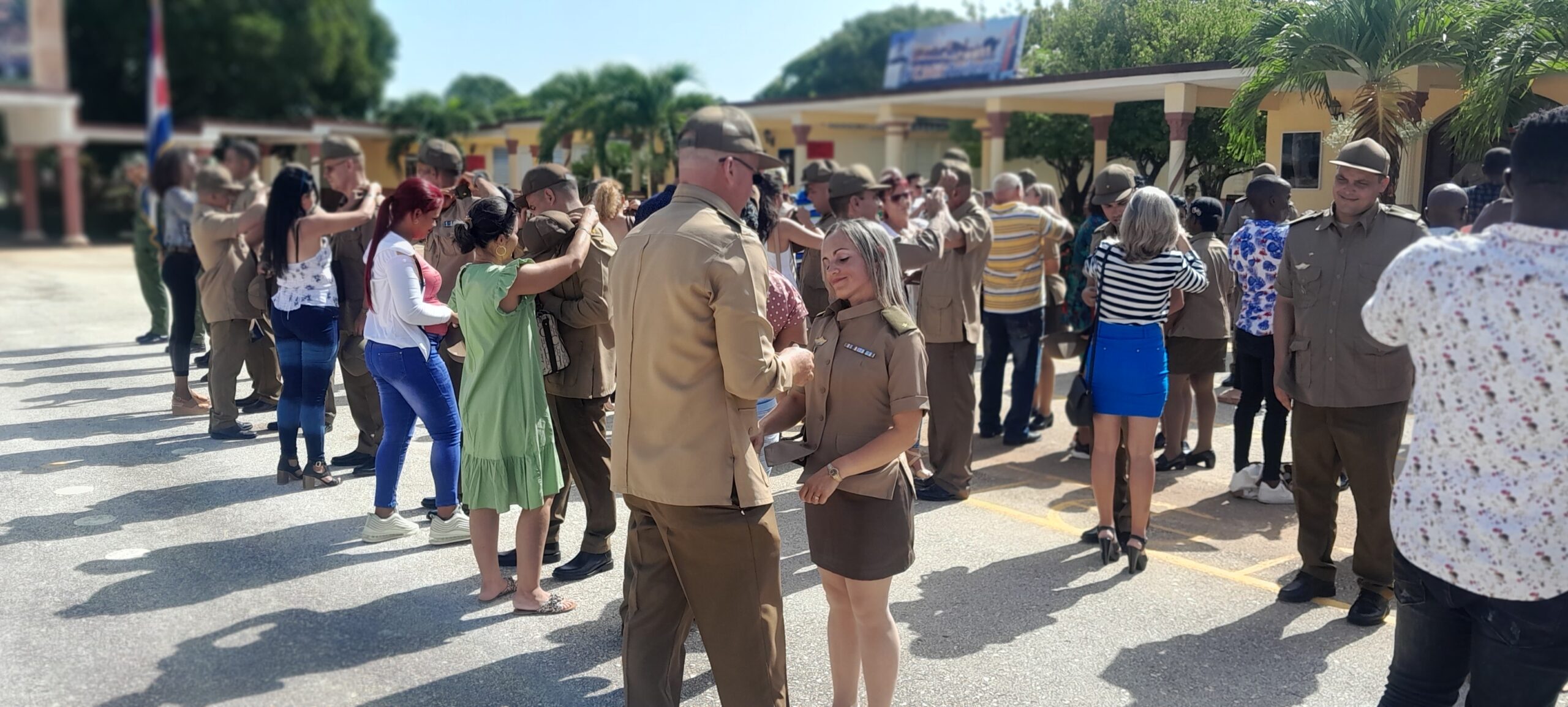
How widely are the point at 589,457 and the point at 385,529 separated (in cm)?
132

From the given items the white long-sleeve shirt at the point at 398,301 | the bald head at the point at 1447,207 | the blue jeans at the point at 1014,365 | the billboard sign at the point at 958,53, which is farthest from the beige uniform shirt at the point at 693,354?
the billboard sign at the point at 958,53

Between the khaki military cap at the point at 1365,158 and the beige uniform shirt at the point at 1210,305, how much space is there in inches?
85.2

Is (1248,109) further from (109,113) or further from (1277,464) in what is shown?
(109,113)

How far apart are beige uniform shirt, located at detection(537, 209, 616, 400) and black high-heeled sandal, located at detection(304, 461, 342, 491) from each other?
7.78 ft

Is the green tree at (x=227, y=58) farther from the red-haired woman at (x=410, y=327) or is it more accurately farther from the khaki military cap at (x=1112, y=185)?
the khaki military cap at (x=1112, y=185)

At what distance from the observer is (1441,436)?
2.70 meters

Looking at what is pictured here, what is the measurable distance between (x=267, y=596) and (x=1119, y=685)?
3511 millimetres

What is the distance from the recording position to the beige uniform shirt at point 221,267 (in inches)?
284

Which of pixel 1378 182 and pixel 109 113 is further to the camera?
pixel 109 113

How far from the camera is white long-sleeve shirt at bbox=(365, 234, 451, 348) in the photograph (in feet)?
16.6

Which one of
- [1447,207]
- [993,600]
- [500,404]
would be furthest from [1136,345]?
[500,404]

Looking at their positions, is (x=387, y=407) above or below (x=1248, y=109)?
below

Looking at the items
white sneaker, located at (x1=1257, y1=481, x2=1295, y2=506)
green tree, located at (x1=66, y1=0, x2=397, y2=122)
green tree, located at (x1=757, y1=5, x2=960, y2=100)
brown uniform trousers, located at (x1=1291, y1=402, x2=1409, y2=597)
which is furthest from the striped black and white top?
green tree, located at (x1=757, y1=5, x2=960, y2=100)

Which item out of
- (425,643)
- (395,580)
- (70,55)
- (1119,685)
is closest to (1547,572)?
(1119,685)
